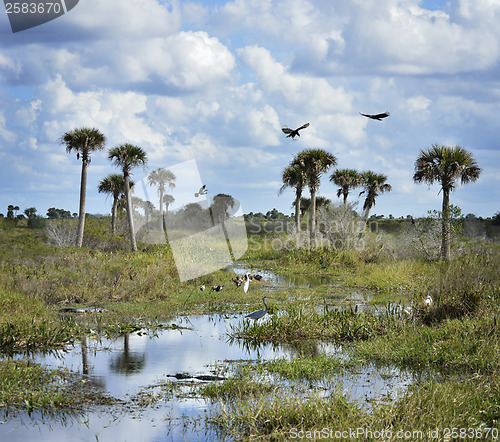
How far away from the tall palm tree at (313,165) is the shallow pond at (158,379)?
1009 inches

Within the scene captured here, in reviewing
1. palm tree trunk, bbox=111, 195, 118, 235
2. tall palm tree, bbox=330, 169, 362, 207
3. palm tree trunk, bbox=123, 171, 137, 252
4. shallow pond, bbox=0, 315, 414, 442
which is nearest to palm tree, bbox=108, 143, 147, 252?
palm tree trunk, bbox=123, 171, 137, 252

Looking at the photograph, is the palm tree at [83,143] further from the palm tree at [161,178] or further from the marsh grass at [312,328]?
the marsh grass at [312,328]

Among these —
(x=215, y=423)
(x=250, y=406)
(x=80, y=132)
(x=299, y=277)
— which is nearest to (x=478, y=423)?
(x=250, y=406)

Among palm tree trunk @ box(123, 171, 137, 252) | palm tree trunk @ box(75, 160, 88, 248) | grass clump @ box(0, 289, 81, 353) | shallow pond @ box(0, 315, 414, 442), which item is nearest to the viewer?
shallow pond @ box(0, 315, 414, 442)

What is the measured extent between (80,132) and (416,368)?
33385 millimetres

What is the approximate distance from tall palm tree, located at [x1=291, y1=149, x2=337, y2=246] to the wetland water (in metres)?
25.6

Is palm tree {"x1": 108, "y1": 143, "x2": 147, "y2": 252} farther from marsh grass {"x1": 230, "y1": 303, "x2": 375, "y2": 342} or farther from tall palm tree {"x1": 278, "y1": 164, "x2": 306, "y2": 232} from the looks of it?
marsh grass {"x1": 230, "y1": 303, "x2": 375, "y2": 342}

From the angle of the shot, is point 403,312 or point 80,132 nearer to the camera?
point 403,312

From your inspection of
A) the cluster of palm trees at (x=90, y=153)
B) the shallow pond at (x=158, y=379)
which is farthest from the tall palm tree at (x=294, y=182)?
the shallow pond at (x=158, y=379)

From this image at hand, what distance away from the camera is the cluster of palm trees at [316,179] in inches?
1607

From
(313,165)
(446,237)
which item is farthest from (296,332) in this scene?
(313,165)

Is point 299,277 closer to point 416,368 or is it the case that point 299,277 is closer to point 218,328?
point 218,328

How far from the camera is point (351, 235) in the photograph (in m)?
38.7

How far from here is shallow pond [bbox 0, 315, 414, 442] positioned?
726 centimetres
